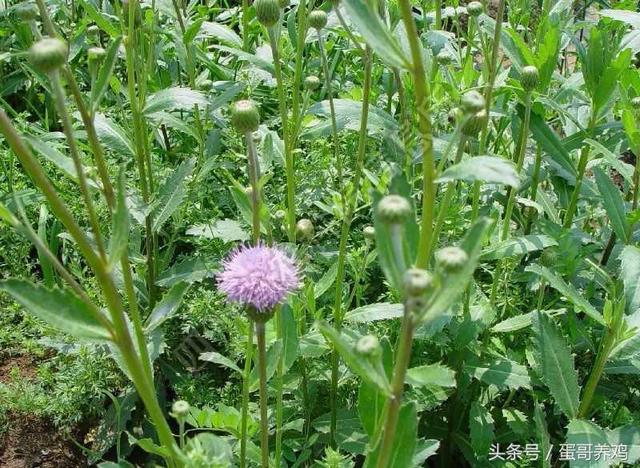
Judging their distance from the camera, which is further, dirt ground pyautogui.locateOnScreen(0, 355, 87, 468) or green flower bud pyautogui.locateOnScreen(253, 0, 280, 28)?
dirt ground pyautogui.locateOnScreen(0, 355, 87, 468)

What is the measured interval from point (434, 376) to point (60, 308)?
0.63 meters

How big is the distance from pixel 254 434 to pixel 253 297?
78cm

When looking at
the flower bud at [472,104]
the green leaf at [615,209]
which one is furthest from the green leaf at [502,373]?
the flower bud at [472,104]

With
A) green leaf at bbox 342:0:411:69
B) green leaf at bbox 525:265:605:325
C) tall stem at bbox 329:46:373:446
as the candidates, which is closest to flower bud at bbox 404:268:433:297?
green leaf at bbox 342:0:411:69

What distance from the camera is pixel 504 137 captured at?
2885 millimetres

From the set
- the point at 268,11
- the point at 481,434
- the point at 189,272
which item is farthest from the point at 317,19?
the point at 481,434

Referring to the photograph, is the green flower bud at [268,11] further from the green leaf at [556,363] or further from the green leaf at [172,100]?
the green leaf at [556,363]

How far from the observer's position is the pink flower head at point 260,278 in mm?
1437

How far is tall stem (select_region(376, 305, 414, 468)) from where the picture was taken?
1072 mm

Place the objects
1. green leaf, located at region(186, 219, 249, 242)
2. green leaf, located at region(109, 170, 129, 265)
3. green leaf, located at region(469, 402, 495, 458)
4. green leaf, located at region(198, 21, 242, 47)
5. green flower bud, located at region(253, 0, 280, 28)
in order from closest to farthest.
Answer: green leaf, located at region(109, 170, 129, 265)
green flower bud, located at region(253, 0, 280, 28)
green leaf, located at region(469, 402, 495, 458)
green leaf, located at region(186, 219, 249, 242)
green leaf, located at region(198, 21, 242, 47)

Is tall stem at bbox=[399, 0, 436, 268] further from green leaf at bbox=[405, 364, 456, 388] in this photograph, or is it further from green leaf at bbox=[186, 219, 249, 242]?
green leaf at bbox=[186, 219, 249, 242]

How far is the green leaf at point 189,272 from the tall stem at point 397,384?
4.43 ft

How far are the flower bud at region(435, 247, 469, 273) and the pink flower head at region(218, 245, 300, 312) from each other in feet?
1.57

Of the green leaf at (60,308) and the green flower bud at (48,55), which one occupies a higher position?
the green flower bud at (48,55)
